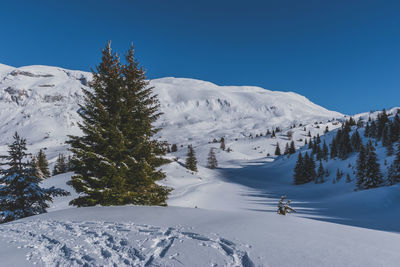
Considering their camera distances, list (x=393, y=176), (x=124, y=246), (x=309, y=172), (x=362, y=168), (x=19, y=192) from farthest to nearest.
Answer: (x=309, y=172) → (x=362, y=168) → (x=393, y=176) → (x=19, y=192) → (x=124, y=246)

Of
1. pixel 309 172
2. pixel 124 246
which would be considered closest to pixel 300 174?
pixel 309 172

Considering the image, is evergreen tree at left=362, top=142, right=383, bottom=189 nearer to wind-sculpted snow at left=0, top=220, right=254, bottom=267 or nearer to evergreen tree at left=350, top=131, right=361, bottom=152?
evergreen tree at left=350, top=131, right=361, bottom=152

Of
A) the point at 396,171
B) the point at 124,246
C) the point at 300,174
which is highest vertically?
A: the point at 124,246

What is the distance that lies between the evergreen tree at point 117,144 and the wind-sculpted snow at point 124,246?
12.2 feet

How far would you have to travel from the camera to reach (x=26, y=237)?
598 centimetres

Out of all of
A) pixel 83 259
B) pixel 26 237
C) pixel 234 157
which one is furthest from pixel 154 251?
pixel 234 157

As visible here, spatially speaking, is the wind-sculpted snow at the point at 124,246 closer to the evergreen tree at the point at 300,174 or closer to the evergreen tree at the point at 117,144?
the evergreen tree at the point at 117,144

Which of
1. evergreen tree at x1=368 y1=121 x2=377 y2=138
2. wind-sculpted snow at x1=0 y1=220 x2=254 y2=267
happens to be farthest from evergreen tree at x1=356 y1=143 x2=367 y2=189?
evergreen tree at x1=368 y1=121 x2=377 y2=138

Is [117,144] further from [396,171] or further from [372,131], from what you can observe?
[372,131]

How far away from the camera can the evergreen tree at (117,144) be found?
10336 mm

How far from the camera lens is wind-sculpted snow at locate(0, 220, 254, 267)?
440cm

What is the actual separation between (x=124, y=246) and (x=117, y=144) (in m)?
6.46

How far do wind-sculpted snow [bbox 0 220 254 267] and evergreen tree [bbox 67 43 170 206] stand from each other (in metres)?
3.71

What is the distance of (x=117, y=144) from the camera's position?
1068 cm
